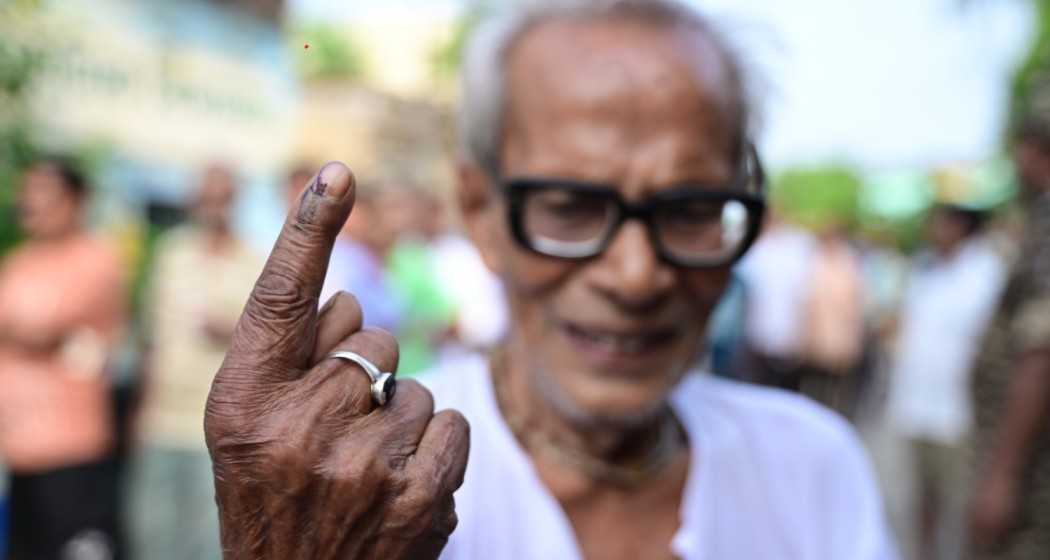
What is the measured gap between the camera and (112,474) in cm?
400

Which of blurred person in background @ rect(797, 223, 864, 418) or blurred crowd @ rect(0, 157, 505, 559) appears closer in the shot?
blurred crowd @ rect(0, 157, 505, 559)

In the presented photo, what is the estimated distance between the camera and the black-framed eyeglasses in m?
1.47

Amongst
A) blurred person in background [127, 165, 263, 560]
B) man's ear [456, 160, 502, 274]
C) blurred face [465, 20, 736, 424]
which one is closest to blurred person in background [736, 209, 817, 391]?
blurred person in background [127, 165, 263, 560]

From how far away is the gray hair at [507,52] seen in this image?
5.15 feet

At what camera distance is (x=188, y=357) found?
418cm

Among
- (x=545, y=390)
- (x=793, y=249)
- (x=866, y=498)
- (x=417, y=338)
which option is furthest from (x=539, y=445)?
(x=793, y=249)

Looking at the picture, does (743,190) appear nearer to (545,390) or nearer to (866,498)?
(545,390)

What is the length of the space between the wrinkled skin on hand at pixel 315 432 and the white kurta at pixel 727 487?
388mm

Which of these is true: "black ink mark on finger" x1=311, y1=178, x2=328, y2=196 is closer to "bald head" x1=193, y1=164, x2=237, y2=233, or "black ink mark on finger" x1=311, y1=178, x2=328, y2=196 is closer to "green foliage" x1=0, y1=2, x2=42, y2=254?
"green foliage" x1=0, y1=2, x2=42, y2=254

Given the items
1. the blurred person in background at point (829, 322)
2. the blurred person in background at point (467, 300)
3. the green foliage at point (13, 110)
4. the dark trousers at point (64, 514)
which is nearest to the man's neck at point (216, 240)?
the green foliage at point (13, 110)

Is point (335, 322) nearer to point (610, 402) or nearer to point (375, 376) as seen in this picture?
point (375, 376)

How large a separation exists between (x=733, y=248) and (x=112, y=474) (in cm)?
328

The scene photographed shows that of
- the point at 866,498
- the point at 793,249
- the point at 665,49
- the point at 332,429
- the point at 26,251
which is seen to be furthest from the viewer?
the point at 793,249

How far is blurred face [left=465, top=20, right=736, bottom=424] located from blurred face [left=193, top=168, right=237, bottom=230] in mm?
2935
